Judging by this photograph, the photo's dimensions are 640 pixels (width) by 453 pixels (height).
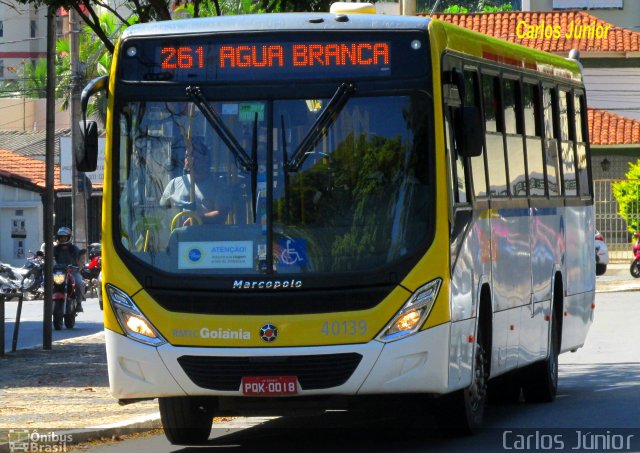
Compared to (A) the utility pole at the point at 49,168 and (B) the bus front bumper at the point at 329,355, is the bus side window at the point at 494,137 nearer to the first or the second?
(B) the bus front bumper at the point at 329,355

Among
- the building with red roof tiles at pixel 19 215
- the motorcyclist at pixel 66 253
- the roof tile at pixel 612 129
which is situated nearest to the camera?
the motorcyclist at pixel 66 253

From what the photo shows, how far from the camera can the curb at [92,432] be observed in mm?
11379

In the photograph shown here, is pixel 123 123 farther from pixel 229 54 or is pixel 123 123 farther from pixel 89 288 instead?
pixel 89 288

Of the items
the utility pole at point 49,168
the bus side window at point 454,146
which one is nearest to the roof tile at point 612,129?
the utility pole at point 49,168

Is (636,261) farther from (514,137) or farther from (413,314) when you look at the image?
(413,314)

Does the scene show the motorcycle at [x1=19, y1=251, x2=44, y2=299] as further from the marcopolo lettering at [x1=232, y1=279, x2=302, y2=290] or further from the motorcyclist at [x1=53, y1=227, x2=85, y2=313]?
the marcopolo lettering at [x1=232, y1=279, x2=302, y2=290]

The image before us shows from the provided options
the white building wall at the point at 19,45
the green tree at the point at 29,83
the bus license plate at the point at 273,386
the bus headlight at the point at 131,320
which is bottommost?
the bus license plate at the point at 273,386

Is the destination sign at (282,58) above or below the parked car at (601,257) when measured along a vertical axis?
above

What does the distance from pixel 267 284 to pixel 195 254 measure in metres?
0.55

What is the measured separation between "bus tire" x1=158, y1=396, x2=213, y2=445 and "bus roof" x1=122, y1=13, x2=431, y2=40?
254 centimetres

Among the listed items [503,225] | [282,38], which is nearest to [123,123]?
[282,38]

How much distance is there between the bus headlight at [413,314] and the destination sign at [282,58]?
57.8 inches

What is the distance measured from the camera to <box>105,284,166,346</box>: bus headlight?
10250 mm

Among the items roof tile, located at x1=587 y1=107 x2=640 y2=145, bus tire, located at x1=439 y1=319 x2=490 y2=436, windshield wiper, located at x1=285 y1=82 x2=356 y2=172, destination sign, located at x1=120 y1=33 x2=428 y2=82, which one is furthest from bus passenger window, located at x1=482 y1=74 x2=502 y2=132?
roof tile, located at x1=587 y1=107 x2=640 y2=145
